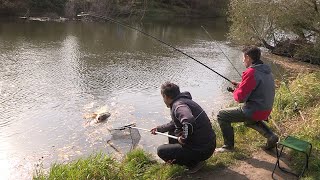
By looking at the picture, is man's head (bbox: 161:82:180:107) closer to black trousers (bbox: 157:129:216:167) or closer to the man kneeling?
the man kneeling

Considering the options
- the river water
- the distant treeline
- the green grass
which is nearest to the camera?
the green grass

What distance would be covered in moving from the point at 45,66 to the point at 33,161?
8935mm

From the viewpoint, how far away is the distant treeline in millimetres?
35875

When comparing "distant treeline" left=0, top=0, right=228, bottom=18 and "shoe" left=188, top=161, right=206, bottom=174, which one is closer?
"shoe" left=188, top=161, right=206, bottom=174

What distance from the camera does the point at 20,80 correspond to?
43.4 ft

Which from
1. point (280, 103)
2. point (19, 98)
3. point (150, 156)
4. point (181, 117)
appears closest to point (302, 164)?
point (181, 117)

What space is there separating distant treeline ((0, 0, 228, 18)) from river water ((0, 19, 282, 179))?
10.6m

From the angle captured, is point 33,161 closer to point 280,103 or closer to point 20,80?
point 280,103

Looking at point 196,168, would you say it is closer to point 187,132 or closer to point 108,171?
point 187,132

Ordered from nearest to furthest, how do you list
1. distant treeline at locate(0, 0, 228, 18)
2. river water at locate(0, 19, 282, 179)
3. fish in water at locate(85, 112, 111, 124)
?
river water at locate(0, 19, 282, 179) → fish in water at locate(85, 112, 111, 124) → distant treeline at locate(0, 0, 228, 18)

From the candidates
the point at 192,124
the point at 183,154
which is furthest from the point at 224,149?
the point at 192,124

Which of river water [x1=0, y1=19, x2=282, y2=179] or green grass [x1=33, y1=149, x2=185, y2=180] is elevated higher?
green grass [x1=33, y1=149, x2=185, y2=180]

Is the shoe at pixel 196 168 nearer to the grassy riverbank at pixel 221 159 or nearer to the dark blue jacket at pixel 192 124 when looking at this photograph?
the grassy riverbank at pixel 221 159

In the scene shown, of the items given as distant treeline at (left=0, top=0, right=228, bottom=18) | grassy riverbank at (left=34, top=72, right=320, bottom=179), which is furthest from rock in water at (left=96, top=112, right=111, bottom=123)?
distant treeline at (left=0, top=0, right=228, bottom=18)
